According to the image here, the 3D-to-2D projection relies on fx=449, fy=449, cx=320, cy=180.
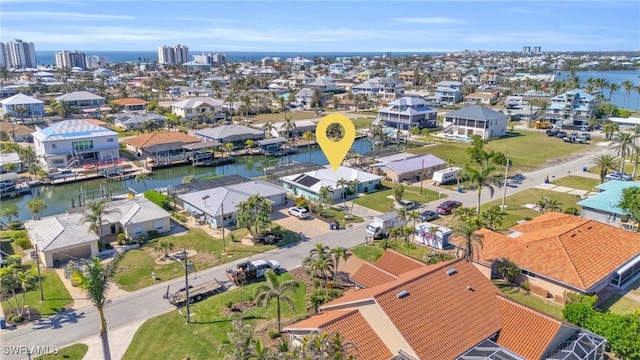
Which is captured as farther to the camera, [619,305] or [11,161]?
[11,161]

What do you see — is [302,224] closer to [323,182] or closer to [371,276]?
[323,182]

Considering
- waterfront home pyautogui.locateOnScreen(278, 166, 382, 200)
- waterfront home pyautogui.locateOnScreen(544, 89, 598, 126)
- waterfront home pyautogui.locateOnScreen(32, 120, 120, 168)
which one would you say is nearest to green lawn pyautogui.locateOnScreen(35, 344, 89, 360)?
waterfront home pyautogui.locateOnScreen(278, 166, 382, 200)

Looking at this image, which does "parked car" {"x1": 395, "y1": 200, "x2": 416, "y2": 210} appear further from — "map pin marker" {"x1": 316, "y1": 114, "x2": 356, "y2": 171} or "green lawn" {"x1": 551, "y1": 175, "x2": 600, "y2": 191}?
"green lawn" {"x1": 551, "y1": 175, "x2": 600, "y2": 191}

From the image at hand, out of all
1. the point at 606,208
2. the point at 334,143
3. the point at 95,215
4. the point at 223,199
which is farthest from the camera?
the point at 223,199

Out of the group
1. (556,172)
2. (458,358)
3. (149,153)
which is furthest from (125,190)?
(556,172)

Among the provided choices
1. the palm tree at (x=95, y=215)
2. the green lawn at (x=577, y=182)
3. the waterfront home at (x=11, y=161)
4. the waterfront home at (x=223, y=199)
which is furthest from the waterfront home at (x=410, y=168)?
the waterfront home at (x=11, y=161)

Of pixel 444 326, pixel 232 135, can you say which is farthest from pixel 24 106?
pixel 444 326
